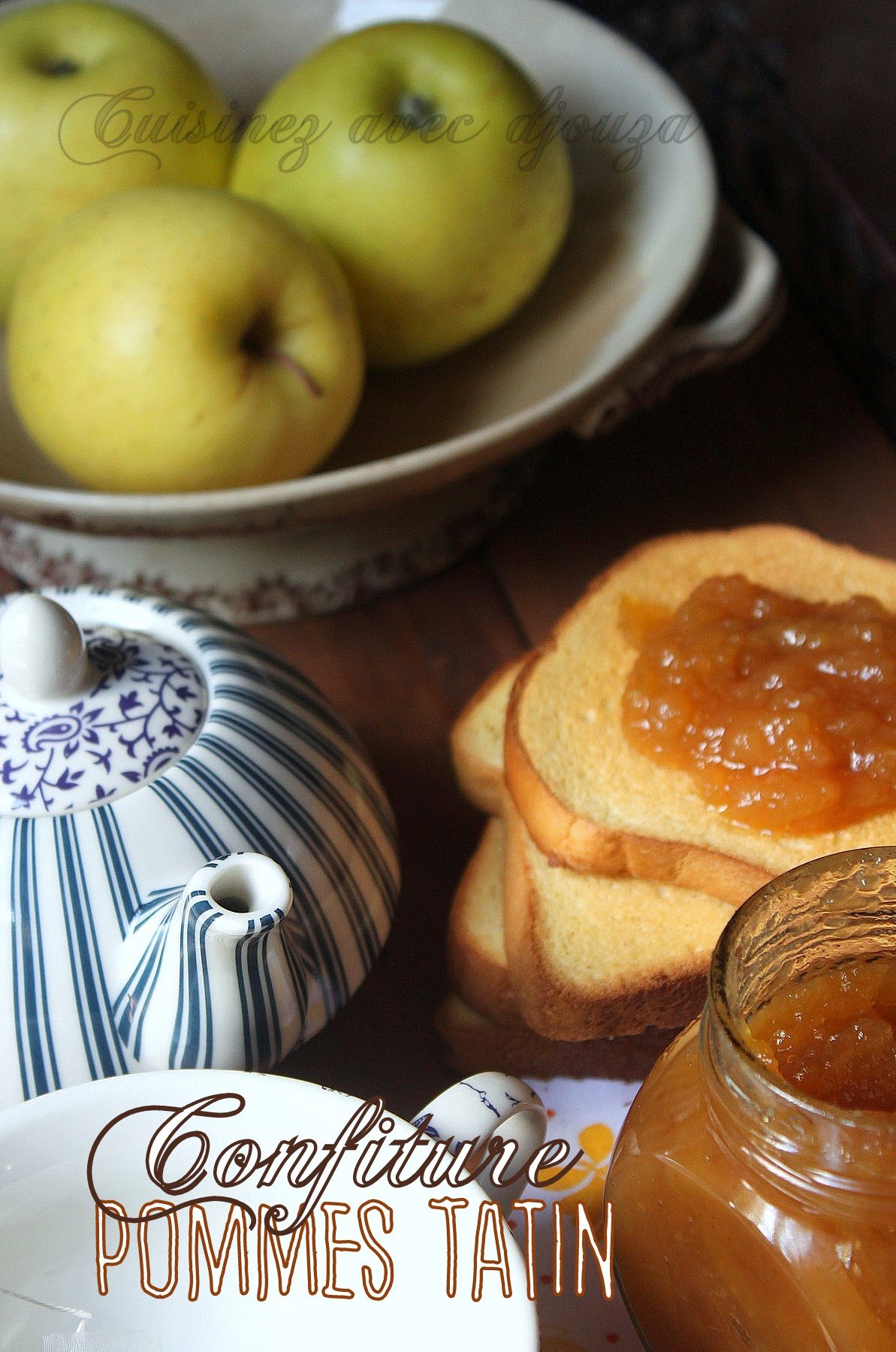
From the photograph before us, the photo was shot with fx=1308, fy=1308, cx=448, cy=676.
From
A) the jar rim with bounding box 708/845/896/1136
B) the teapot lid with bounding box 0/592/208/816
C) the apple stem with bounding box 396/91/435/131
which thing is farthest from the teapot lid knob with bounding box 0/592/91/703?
the apple stem with bounding box 396/91/435/131

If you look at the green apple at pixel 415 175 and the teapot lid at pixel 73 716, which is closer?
the teapot lid at pixel 73 716

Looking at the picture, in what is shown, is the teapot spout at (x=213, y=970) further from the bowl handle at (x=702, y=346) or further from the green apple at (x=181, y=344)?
the bowl handle at (x=702, y=346)

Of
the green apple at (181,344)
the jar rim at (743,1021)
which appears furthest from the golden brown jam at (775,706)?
the green apple at (181,344)

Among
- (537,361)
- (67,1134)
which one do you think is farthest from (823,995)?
(537,361)

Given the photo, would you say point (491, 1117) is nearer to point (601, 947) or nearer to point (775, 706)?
point (601, 947)

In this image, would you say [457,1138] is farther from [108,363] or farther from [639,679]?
[108,363]

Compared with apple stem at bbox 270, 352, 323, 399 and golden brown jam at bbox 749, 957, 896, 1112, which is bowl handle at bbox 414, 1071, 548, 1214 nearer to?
golden brown jam at bbox 749, 957, 896, 1112
